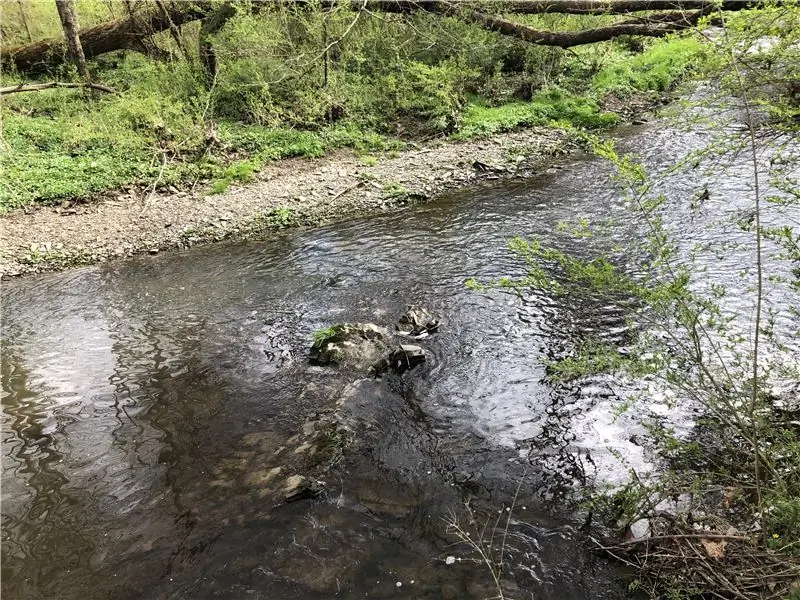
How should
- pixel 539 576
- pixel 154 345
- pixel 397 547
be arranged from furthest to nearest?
pixel 154 345 < pixel 397 547 < pixel 539 576

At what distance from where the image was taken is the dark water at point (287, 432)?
4098 mm

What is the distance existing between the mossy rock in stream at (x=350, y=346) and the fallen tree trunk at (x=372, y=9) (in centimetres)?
831

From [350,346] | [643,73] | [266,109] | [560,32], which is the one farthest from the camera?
[643,73]

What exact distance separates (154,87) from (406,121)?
25.1 feet

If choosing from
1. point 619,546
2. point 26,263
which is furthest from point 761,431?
point 26,263

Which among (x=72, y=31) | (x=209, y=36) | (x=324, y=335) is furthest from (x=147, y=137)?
(x=324, y=335)

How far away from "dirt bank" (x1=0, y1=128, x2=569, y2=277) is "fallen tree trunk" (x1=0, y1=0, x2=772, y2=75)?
3.12m

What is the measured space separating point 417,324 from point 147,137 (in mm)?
10377

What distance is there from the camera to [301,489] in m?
4.73

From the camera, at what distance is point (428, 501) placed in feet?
15.1

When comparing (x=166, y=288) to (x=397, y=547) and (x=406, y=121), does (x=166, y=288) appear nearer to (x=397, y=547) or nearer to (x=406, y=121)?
(x=397, y=547)

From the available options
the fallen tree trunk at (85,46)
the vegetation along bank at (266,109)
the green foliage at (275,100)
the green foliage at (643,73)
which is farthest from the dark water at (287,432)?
the fallen tree trunk at (85,46)

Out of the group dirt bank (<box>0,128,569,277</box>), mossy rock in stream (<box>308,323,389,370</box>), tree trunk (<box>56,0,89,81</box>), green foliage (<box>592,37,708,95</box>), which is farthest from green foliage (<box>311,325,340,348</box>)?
green foliage (<box>592,37,708,95</box>)

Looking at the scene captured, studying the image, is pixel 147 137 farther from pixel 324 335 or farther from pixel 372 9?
pixel 324 335
